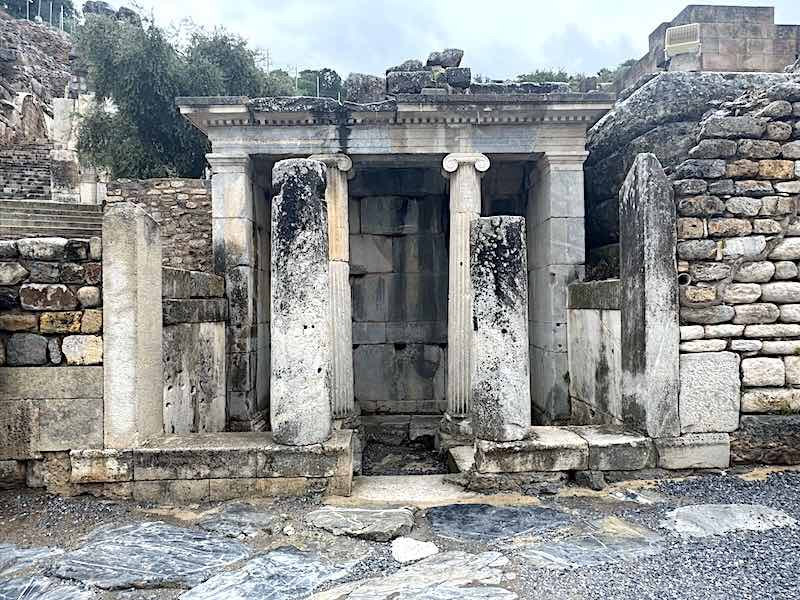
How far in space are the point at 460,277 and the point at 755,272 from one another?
3483 mm

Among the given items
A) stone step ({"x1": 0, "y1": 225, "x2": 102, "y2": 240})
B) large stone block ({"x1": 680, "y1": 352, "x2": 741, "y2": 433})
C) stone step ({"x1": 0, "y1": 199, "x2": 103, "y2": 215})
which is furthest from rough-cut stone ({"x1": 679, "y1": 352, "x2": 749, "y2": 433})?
stone step ({"x1": 0, "y1": 199, "x2": 103, "y2": 215})

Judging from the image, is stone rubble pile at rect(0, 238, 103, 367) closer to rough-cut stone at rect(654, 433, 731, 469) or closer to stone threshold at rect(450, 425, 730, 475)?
stone threshold at rect(450, 425, 730, 475)

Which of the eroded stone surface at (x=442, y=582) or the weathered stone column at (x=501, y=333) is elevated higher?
the weathered stone column at (x=501, y=333)

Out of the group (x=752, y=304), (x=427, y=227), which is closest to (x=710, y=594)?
(x=752, y=304)

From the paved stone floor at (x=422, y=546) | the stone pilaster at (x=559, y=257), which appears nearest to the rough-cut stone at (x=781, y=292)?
the paved stone floor at (x=422, y=546)

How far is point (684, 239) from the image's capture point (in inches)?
212

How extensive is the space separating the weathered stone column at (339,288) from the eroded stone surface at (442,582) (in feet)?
14.1

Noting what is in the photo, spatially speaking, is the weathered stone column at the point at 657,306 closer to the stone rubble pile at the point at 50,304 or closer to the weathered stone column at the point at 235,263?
the stone rubble pile at the point at 50,304

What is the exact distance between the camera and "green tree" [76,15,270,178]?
13.8 meters

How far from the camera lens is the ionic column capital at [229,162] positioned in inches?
325

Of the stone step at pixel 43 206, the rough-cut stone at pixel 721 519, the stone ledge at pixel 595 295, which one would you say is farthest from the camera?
the stone step at pixel 43 206

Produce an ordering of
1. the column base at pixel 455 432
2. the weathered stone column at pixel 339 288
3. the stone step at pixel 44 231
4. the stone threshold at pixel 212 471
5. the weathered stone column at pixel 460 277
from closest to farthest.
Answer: the stone threshold at pixel 212 471 → the column base at pixel 455 432 → the weathered stone column at pixel 460 277 → the weathered stone column at pixel 339 288 → the stone step at pixel 44 231

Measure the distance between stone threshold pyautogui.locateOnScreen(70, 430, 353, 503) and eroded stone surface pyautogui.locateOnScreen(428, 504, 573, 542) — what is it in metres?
0.90

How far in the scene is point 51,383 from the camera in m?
4.93
